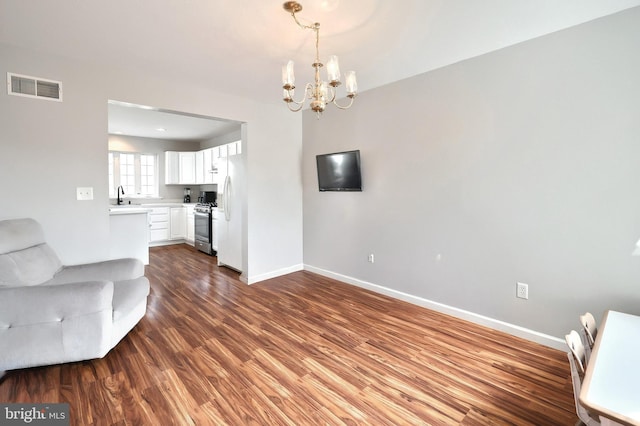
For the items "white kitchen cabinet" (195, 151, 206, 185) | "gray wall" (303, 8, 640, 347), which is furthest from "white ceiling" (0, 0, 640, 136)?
"white kitchen cabinet" (195, 151, 206, 185)

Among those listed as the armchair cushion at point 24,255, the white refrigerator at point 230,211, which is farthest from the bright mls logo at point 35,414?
the white refrigerator at point 230,211

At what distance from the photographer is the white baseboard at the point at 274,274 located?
4.15 meters

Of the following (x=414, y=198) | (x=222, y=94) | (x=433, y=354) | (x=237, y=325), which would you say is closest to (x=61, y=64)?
(x=222, y=94)

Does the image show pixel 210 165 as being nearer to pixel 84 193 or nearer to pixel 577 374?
pixel 84 193

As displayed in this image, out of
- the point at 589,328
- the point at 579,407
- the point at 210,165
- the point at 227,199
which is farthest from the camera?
the point at 210,165

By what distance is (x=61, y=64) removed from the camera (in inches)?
107

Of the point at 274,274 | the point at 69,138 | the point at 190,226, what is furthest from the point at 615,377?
the point at 190,226

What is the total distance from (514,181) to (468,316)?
54.4 inches

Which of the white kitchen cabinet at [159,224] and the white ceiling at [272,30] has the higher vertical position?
the white ceiling at [272,30]

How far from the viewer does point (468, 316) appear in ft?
9.64

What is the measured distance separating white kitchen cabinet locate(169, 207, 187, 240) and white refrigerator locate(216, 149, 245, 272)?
2.39 metres

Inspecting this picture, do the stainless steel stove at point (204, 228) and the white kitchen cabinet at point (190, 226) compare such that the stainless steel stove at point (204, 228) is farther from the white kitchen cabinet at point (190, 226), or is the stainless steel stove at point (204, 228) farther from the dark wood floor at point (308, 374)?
the dark wood floor at point (308, 374)

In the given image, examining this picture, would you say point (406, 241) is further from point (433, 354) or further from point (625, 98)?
point (625, 98)

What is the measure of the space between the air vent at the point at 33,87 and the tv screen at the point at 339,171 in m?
2.86
